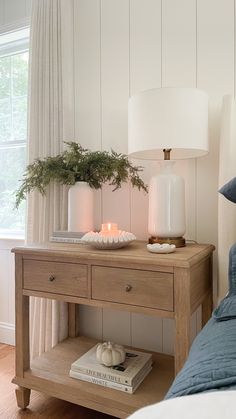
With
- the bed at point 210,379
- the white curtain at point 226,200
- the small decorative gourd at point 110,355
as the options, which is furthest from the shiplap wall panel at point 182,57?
the bed at point 210,379

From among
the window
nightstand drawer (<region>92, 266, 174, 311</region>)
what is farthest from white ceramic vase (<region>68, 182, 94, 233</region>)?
the window

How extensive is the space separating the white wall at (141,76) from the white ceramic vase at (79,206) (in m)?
0.23

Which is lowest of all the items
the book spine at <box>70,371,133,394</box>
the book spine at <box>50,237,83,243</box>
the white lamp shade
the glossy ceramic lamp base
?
the book spine at <box>70,371,133,394</box>

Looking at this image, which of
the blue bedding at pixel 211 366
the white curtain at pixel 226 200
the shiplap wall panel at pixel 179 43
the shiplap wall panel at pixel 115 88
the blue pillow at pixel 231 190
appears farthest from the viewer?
the shiplap wall panel at pixel 115 88

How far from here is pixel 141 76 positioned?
175cm

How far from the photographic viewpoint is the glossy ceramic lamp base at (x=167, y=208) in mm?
1374

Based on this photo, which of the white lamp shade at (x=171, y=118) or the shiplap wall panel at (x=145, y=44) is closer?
the white lamp shade at (x=171, y=118)

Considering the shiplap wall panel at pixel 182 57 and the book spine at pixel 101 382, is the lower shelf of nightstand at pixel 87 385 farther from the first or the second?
the shiplap wall panel at pixel 182 57

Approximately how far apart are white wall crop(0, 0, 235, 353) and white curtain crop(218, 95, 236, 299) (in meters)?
0.17

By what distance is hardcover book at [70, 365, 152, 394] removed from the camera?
132cm

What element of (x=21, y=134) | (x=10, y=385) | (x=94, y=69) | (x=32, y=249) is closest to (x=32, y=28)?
(x=94, y=69)

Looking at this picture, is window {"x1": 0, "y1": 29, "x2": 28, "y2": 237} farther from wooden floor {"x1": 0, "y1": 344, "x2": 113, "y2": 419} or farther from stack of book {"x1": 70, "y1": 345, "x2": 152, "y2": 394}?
stack of book {"x1": 70, "y1": 345, "x2": 152, "y2": 394}

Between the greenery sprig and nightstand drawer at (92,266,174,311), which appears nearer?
nightstand drawer at (92,266,174,311)

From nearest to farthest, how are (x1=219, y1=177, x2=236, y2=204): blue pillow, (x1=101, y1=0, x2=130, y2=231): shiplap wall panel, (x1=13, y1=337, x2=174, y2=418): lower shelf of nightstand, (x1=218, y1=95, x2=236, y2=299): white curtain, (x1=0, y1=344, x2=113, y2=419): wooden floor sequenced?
(x1=219, y1=177, x2=236, y2=204): blue pillow → (x1=13, y1=337, x2=174, y2=418): lower shelf of nightstand → (x1=218, y1=95, x2=236, y2=299): white curtain → (x1=0, y1=344, x2=113, y2=419): wooden floor → (x1=101, y1=0, x2=130, y2=231): shiplap wall panel
